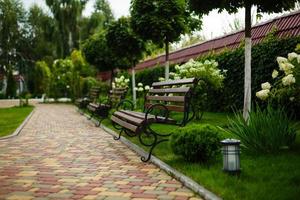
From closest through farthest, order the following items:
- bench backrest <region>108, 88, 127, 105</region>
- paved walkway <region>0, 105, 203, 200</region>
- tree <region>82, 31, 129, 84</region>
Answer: paved walkway <region>0, 105, 203, 200</region>
bench backrest <region>108, 88, 127, 105</region>
tree <region>82, 31, 129, 84</region>

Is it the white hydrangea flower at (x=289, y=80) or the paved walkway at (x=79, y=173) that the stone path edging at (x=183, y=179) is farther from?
the white hydrangea flower at (x=289, y=80)

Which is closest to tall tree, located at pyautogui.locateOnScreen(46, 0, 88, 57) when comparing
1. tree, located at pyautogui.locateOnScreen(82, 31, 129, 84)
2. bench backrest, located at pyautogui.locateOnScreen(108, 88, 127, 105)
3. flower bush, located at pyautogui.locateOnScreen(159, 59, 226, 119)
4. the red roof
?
tree, located at pyautogui.locateOnScreen(82, 31, 129, 84)

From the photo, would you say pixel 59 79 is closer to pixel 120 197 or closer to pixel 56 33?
pixel 56 33

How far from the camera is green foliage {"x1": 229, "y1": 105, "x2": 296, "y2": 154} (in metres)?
6.01

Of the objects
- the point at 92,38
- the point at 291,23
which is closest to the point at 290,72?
the point at 291,23

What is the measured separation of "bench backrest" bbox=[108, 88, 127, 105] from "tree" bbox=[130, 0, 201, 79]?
172cm

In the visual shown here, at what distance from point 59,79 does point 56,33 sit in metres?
11.0

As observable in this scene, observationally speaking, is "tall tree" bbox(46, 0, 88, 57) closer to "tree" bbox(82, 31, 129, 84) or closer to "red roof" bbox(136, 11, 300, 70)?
"tree" bbox(82, 31, 129, 84)

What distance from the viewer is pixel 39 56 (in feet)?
184

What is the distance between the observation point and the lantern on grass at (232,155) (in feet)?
16.3

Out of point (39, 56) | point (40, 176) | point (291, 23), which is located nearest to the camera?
point (40, 176)

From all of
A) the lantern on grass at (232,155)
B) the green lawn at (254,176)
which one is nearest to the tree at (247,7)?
the green lawn at (254,176)

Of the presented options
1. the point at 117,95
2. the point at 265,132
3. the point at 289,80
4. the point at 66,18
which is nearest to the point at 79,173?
the point at 265,132

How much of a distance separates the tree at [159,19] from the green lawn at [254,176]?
6.26 m
